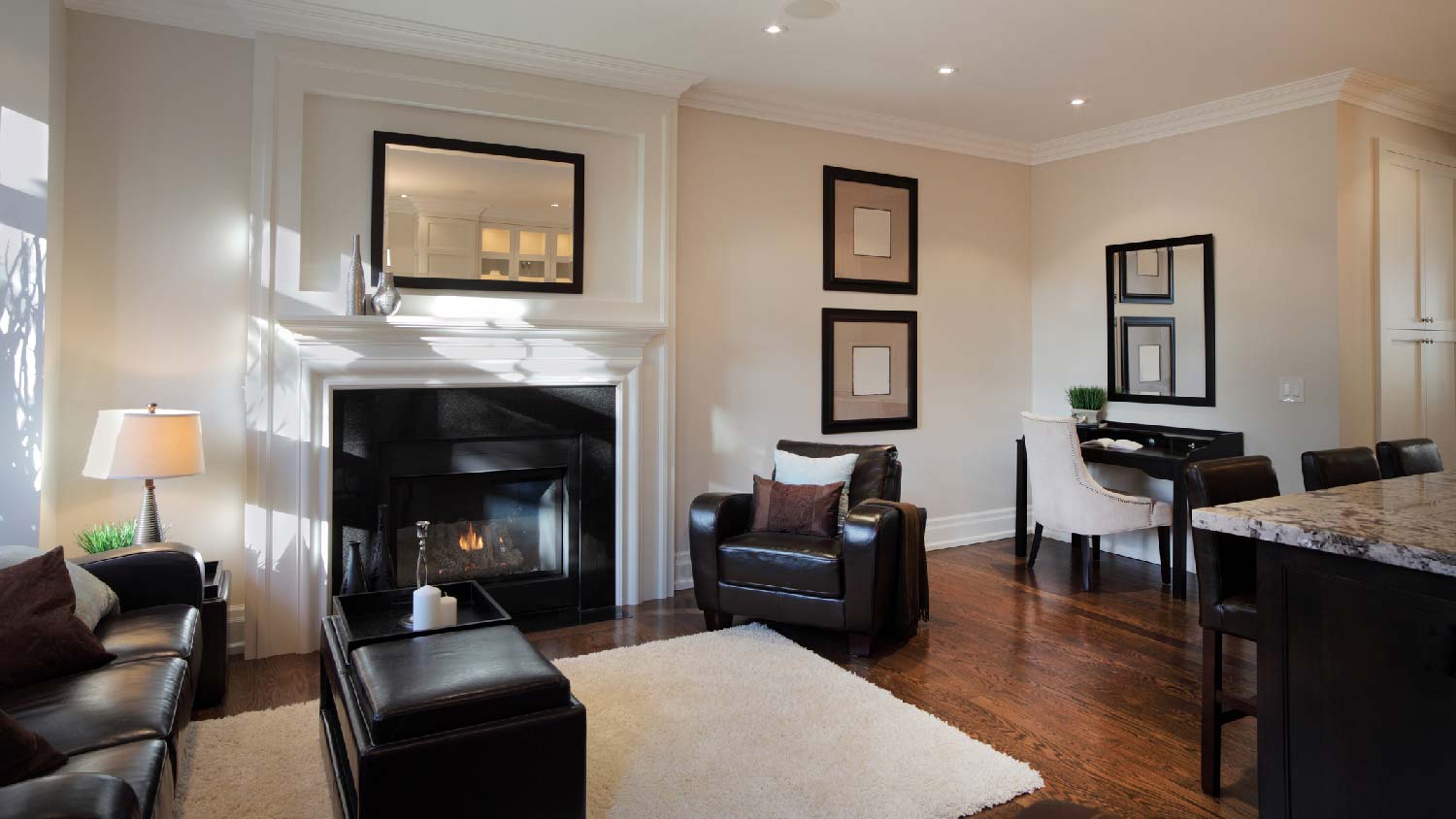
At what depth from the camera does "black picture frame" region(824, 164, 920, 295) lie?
17.1ft

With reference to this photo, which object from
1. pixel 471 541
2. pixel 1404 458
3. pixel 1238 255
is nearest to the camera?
pixel 1404 458

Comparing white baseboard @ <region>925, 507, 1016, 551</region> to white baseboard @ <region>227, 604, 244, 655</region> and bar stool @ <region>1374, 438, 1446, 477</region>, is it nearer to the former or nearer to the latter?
bar stool @ <region>1374, 438, 1446, 477</region>

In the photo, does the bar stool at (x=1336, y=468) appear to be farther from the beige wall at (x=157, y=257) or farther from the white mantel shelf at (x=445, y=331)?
the beige wall at (x=157, y=257)

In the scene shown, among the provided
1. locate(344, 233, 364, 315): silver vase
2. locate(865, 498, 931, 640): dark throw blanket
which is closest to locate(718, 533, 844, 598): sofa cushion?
locate(865, 498, 931, 640): dark throw blanket

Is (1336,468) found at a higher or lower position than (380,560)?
higher

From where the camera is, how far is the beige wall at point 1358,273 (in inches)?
178

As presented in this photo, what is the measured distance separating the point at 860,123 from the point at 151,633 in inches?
174

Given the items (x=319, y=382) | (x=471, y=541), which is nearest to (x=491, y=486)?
(x=471, y=541)

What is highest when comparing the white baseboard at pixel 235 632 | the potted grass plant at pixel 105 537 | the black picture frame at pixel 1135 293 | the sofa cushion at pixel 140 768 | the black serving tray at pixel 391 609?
the black picture frame at pixel 1135 293

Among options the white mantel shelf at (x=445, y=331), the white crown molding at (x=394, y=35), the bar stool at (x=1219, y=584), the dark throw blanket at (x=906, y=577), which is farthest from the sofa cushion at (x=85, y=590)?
the bar stool at (x=1219, y=584)

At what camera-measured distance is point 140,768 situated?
1802mm

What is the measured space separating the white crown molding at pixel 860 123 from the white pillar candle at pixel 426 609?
3.07 m

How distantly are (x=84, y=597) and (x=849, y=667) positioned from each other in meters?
2.66

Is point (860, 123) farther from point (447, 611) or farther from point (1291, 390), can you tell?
point (447, 611)
